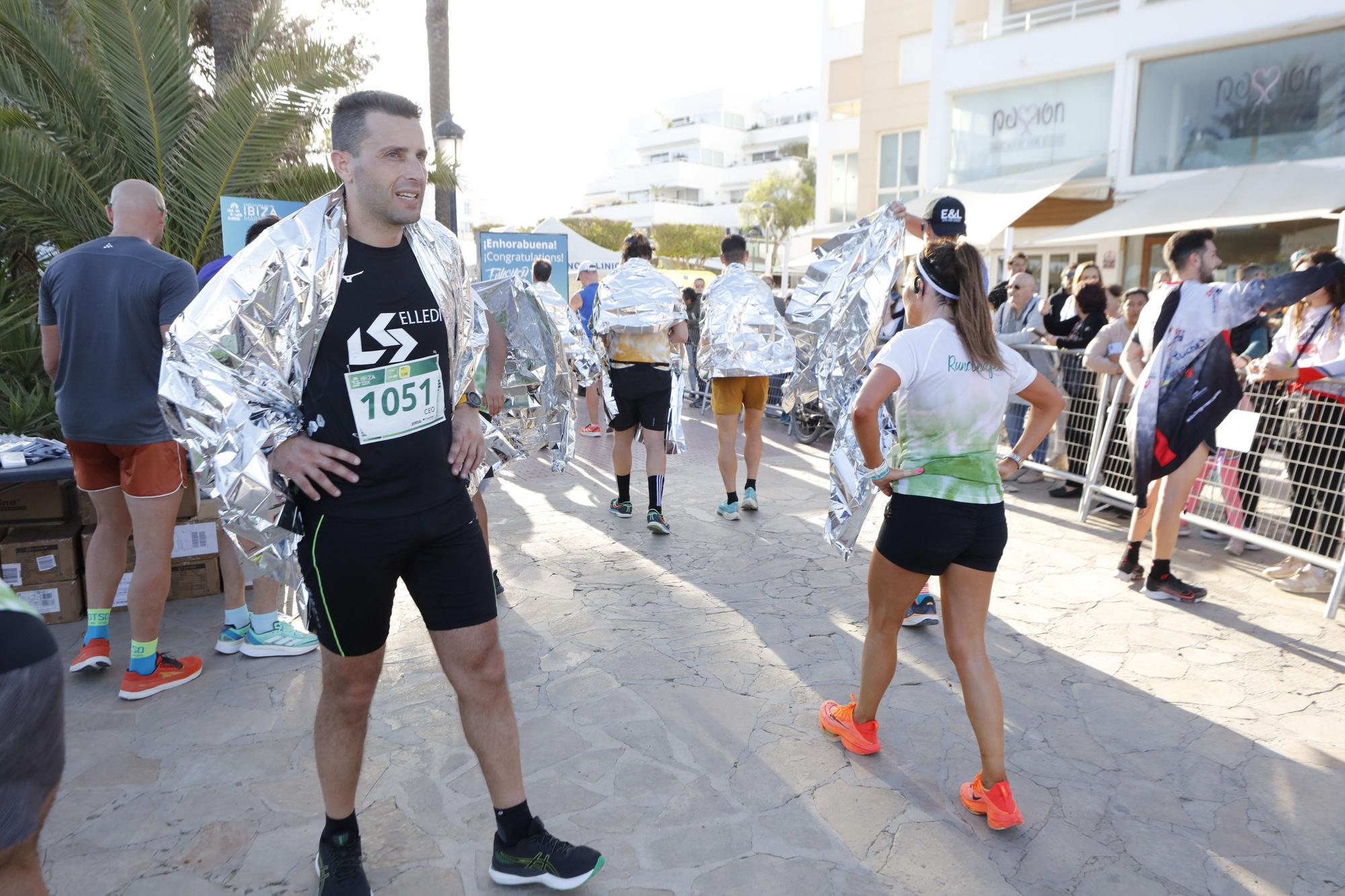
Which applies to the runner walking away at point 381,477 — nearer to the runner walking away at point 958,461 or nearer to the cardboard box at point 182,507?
the runner walking away at point 958,461

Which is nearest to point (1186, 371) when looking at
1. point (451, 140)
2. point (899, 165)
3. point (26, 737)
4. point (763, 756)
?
point (763, 756)

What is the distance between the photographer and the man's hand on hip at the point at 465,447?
2459 mm

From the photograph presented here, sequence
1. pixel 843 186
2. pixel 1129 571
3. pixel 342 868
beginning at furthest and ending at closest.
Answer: pixel 843 186 < pixel 1129 571 < pixel 342 868

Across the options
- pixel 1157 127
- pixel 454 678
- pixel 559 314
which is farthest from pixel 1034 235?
pixel 454 678

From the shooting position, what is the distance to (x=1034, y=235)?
57.9 ft

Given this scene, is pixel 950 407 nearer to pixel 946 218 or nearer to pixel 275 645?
pixel 946 218

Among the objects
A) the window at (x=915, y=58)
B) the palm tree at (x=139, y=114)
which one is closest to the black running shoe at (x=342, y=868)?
the palm tree at (x=139, y=114)

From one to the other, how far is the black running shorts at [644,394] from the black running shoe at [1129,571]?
119 inches

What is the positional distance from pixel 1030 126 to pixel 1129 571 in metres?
15.2

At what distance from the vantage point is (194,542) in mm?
4840

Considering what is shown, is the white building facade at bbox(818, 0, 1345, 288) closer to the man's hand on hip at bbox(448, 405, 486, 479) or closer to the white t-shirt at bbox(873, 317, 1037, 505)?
the white t-shirt at bbox(873, 317, 1037, 505)

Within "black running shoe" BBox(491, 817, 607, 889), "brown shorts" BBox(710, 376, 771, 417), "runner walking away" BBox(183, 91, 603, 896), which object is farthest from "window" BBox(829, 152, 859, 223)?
"black running shoe" BBox(491, 817, 607, 889)

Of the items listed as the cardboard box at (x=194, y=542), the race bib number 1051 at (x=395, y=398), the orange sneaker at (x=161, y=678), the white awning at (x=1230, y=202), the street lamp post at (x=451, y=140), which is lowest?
the orange sneaker at (x=161, y=678)

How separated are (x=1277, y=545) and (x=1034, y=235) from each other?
14.1 metres
